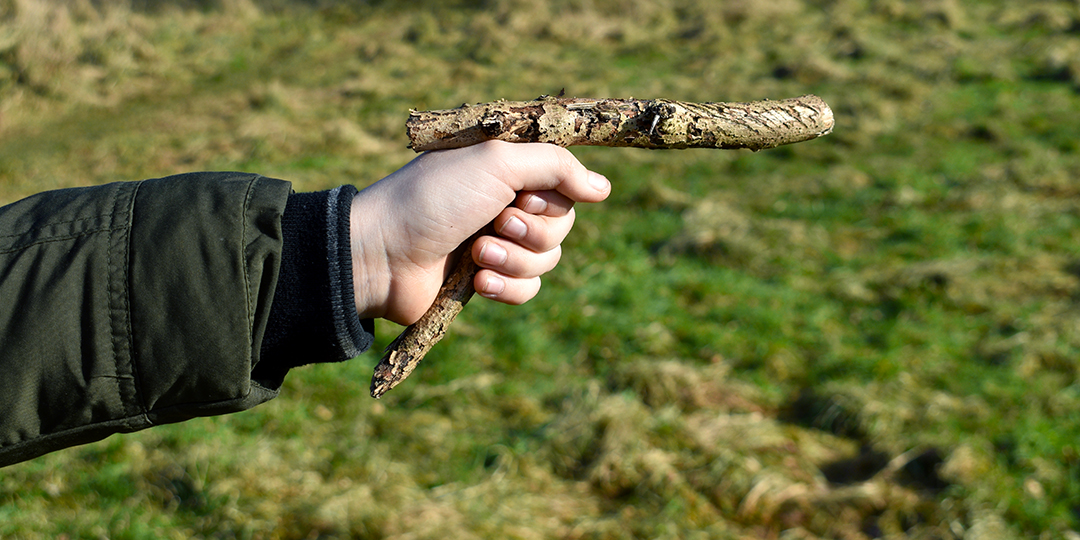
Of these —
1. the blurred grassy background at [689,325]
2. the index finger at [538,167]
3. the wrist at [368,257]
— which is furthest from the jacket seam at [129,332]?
the blurred grassy background at [689,325]

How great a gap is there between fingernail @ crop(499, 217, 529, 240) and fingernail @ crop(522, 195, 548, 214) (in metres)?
0.04

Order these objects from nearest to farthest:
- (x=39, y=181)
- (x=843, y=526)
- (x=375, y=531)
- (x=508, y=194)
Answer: (x=508, y=194) → (x=375, y=531) → (x=843, y=526) → (x=39, y=181)

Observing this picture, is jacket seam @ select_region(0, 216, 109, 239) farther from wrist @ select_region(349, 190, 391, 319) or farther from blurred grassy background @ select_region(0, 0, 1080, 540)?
blurred grassy background @ select_region(0, 0, 1080, 540)

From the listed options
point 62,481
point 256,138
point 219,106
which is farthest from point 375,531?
point 219,106

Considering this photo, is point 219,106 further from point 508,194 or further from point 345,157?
point 508,194

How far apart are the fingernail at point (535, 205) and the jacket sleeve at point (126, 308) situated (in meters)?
0.62

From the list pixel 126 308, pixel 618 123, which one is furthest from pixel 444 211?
pixel 126 308

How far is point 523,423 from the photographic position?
152 inches

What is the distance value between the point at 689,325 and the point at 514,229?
317cm

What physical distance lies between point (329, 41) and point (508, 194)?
11.6m

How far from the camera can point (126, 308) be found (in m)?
1.44

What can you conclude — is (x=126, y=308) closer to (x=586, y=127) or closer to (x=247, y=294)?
(x=247, y=294)

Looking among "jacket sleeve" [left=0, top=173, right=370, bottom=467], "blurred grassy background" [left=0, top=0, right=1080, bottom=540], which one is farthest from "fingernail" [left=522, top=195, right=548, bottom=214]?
"blurred grassy background" [left=0, top=0, right=1080, bottom=540]

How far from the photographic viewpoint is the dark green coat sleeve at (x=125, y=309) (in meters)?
1.40
